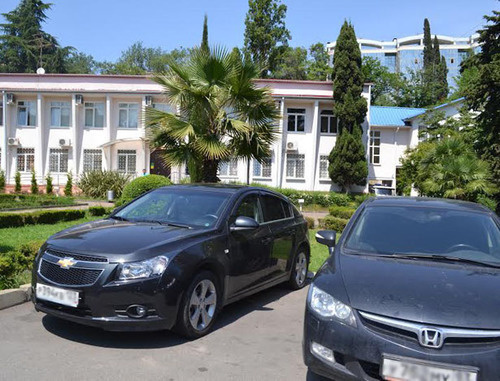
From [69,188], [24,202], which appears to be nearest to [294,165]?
[69,188]

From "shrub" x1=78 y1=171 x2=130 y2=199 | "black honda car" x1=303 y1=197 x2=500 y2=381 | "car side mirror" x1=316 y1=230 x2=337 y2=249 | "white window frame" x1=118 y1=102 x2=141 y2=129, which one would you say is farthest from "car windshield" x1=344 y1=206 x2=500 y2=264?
"white window frame" x1=118 y1=102 x2=141 y2=129

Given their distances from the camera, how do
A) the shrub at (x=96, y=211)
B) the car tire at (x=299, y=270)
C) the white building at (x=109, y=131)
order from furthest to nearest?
1. the white building at (x=109, y=131)
2. the shrub at (x=96, y=211)
3. the car tire at (x=299, y=270)

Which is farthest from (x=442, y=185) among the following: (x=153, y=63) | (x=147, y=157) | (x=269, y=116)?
(x=153, y=63)

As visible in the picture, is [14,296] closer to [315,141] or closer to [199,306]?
[199,306]

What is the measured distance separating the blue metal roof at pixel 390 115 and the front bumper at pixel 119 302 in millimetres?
29298

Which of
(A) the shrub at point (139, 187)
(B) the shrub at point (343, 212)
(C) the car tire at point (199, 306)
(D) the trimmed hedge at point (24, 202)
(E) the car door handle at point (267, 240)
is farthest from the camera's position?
(D) the trimmed hedge at point (24, 202)

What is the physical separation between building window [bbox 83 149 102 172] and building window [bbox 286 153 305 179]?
1225 centimetres

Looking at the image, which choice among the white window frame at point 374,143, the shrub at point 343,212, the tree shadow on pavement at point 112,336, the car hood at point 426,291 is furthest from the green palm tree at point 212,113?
the white window frame at point 374,143

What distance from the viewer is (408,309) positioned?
9.75 ft

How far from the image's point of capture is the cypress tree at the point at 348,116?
86.7 feet

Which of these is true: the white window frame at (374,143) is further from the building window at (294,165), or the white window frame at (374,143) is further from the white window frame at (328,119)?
the building window at (294,165)

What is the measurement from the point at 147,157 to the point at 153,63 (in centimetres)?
3891

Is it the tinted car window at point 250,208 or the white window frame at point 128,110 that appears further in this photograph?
the white window frame at point 128,110

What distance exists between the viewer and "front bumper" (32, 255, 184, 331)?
3998 millimetres
